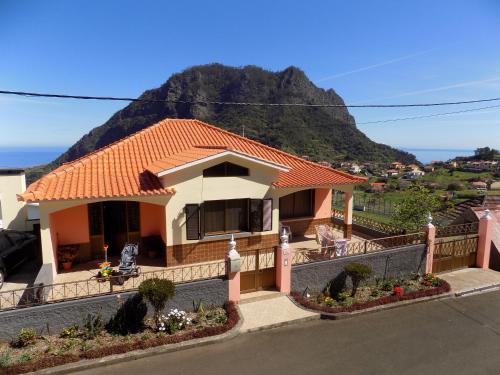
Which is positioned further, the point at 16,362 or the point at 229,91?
the point at 229,91

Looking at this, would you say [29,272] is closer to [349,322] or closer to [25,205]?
[25,205]

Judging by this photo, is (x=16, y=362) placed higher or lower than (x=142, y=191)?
lower

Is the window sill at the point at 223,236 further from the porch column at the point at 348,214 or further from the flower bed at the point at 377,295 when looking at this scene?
the porch column at the point at 348,214

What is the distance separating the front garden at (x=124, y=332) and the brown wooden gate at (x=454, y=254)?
920 centimetres

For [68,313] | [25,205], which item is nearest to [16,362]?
[68,313]

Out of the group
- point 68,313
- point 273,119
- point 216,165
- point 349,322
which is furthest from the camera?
point 273,119

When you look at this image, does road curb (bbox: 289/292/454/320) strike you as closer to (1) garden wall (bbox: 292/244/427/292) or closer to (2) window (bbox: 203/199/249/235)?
(1) garden wall (bbox: 292/244/427/292)

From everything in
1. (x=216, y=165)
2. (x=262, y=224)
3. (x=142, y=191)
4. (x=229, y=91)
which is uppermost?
(x=229, y=91)

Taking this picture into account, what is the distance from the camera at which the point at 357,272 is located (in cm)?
1089

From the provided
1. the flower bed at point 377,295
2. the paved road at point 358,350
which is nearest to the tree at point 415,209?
the flower bed at point 377,295

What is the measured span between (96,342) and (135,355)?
3.85ft

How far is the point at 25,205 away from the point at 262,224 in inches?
401

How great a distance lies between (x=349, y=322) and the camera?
32.7 feet

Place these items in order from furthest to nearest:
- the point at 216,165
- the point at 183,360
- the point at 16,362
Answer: the point at 216,165
the point at 183,360
the point at 16,362
